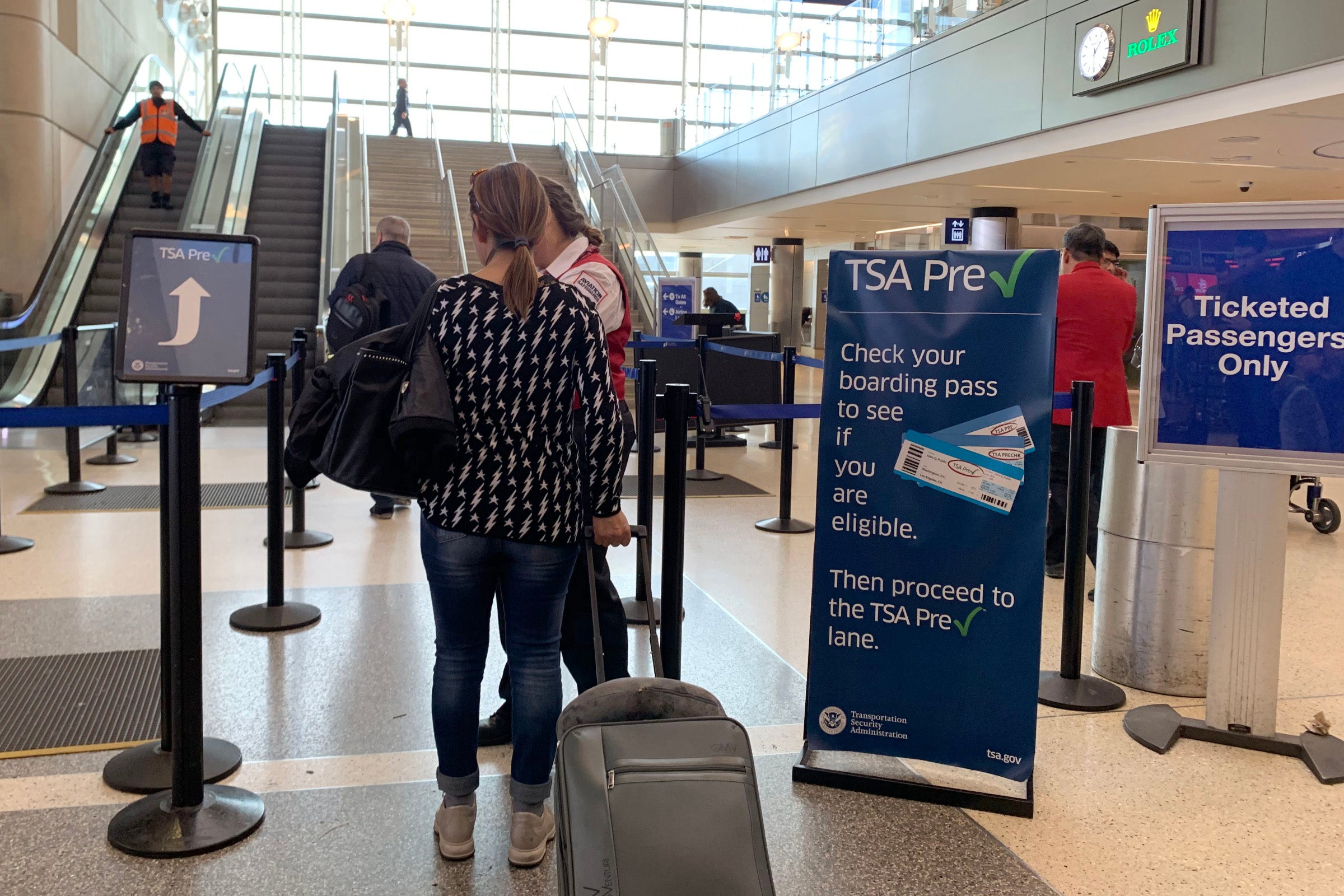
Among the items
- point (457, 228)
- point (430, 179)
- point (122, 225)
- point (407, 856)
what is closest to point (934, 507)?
point (407, 856)

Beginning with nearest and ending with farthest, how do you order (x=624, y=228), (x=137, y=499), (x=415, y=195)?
1. (x=137, y=499)
2. (x=624, y=228)
3. (x=415, y=195)

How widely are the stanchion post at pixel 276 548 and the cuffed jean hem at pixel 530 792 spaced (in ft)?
6.69

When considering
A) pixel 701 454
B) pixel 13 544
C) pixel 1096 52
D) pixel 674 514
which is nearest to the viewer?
pixel 674 514

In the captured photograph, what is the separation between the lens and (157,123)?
42.5 ft

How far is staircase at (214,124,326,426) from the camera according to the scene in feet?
37.9

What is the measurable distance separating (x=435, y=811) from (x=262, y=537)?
11.7 feet

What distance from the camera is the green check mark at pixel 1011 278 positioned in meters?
2.83

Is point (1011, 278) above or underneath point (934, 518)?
above

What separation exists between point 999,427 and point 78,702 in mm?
2964

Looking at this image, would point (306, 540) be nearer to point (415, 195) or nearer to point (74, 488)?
point (74, 488)

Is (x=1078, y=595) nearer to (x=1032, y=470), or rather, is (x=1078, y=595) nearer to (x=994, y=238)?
A: (x=1032, y=470)

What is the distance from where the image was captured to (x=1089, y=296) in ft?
17.3

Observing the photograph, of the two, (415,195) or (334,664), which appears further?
(415,195)

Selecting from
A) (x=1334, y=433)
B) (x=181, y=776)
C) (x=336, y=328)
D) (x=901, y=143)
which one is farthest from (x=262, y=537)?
(x=901, y=143)
